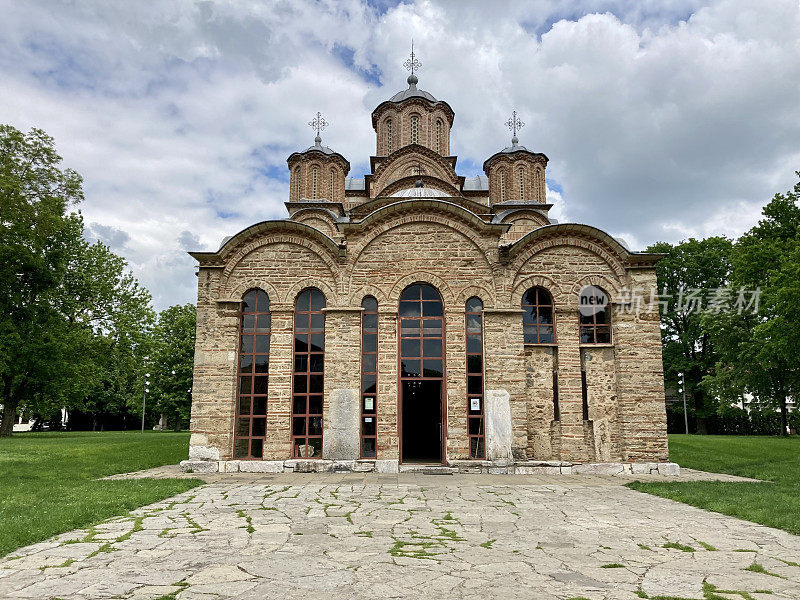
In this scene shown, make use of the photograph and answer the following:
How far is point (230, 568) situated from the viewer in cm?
468

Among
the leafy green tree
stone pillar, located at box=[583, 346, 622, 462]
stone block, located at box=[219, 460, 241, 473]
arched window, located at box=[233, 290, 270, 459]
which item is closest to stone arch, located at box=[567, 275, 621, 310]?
stone pillar, located at box=[583, 346, 622, 462]

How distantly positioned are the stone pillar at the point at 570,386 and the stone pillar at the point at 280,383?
612 cm

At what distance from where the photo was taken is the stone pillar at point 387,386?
12.1 meters

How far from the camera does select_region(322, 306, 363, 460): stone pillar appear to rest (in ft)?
39.7

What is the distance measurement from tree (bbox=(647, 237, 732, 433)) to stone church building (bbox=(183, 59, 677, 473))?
57.8ft

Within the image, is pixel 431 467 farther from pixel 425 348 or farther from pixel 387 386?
pixel 425 348

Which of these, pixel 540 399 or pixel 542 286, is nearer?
pixel 540 399

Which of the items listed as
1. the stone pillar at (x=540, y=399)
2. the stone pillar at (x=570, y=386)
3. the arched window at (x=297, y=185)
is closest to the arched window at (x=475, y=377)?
the stone pillar at (x=540, y=399)

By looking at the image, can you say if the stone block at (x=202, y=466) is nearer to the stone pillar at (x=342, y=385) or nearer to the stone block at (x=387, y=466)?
the stone pillar at (x=342, y=385)

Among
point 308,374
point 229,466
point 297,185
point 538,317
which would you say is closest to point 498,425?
point 538,317

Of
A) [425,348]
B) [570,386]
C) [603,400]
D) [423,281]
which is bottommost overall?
[603,400]

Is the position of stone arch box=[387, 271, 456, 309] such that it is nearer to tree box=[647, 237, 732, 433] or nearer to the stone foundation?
the stone foundation

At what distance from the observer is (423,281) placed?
42.5 feet

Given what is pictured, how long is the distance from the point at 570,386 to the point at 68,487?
32.9 ft
